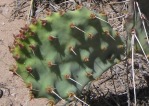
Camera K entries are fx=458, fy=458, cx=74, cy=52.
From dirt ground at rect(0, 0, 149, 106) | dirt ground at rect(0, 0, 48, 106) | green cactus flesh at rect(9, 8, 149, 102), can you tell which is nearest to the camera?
green cactus flesh at rect(9, 8, 149, 102)

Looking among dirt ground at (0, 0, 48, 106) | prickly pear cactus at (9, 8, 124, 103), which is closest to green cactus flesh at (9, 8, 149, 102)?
prickly pear cactus at (9, 8, 124, 103)

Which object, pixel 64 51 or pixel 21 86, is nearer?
pixel 64 51

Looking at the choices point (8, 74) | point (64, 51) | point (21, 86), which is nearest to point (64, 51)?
point (64, 51)

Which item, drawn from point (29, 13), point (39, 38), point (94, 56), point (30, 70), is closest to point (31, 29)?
point (39, 38)

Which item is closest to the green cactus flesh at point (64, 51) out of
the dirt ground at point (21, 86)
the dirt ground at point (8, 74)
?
the dirt ground at point (21, 86)

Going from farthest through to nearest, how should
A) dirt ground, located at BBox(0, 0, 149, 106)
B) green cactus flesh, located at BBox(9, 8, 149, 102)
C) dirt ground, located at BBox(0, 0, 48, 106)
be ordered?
dirt ground, located at BBox(0, 0, 48, 106), dirt ground, located at BBox(0, 0, 149, 106), green cactus flesh, located at BBox(9, 8, 149, 102)

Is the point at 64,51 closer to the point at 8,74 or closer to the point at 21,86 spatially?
the point at 21,86

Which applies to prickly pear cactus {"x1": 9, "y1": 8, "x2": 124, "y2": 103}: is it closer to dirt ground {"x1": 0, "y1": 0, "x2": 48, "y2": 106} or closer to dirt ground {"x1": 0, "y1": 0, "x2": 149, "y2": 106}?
dirt ground {"x1": 0, "y1": 0, "x2": 149, "y2": 106}

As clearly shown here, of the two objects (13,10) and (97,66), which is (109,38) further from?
(13,10)

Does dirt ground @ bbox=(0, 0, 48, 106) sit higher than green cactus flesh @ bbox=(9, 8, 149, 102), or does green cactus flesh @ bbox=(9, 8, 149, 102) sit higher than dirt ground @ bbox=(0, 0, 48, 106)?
green cactus flesh @ bbox=(9, 8, 149, 102)
